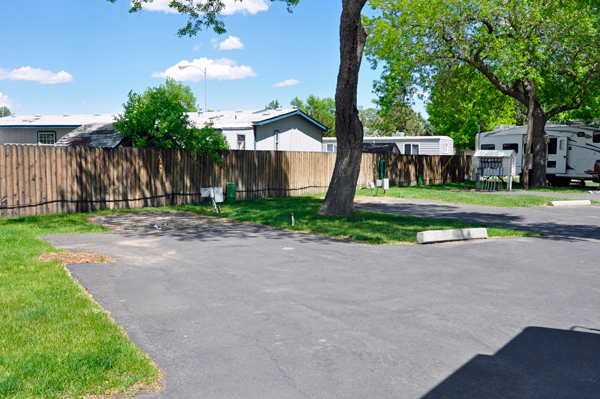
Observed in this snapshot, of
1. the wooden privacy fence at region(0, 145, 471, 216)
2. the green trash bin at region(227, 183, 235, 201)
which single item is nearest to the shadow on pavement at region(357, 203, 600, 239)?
the green trash bin at region(227, 183, 235, 201)

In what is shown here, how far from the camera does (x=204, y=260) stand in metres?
8.55

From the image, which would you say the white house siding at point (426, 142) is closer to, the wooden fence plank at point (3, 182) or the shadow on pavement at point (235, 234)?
the shadow on pavement at point (235, 234)

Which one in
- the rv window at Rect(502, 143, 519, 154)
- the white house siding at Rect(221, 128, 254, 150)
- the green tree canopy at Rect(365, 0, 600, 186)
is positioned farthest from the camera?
the rv window at Rect(502, 143, 519, 154)

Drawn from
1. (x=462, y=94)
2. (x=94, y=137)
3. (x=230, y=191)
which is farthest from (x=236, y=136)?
(x=462, y=94)

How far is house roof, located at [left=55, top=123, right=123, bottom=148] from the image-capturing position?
19062 mm

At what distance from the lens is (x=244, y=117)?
3073 cm

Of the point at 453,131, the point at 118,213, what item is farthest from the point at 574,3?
the point at 453,131

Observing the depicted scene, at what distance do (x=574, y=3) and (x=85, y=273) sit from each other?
A: 26827 millimetres

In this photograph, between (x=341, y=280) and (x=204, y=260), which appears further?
(x=204, y=260)

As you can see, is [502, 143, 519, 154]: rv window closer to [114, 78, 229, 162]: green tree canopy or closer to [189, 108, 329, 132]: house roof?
[189, 108, 329, 132]: house roof

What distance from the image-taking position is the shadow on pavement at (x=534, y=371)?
3.91 metres

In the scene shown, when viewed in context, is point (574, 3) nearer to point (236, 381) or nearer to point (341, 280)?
point (341, 280)

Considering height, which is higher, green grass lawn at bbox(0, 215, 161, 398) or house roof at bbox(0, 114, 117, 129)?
house roof at bbox(0, 114, 117, 129)

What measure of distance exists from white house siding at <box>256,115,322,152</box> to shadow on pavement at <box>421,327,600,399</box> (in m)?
24.8
